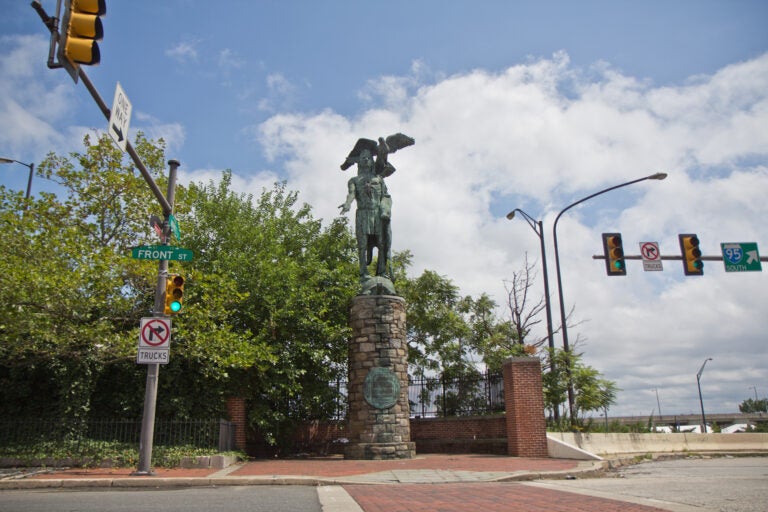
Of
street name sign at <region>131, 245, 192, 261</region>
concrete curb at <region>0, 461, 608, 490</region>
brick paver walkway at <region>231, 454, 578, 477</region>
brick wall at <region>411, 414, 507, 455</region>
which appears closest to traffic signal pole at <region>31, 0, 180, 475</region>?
street name sign at <region>131, 245, 192, 261</region>

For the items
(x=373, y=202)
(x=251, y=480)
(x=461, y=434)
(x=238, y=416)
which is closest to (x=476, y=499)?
(x=251, y=480)

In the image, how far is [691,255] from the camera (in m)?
15.5

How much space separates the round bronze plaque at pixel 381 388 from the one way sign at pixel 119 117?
398 inches

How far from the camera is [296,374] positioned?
1808 centimetres

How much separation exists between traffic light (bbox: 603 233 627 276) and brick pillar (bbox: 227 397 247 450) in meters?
11.3

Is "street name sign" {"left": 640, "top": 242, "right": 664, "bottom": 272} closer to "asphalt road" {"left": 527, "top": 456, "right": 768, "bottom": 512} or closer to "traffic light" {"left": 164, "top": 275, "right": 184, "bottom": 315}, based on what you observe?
"asphalt road" {"left": 527, "top": 456, "right": 768, "bottom": 512}

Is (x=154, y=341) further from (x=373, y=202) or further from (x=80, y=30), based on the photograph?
(x=373, y=202)

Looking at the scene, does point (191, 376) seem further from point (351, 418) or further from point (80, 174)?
point (80, 174)

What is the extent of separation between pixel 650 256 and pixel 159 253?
1255cm

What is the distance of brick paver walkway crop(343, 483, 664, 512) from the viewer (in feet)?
22.3

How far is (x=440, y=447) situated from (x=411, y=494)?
10509 millimetres

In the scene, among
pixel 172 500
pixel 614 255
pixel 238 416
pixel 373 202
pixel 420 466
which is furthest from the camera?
pixel 373 202

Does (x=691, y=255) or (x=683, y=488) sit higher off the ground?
(x=691, y=255)

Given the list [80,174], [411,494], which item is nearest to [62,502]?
[411,494]
